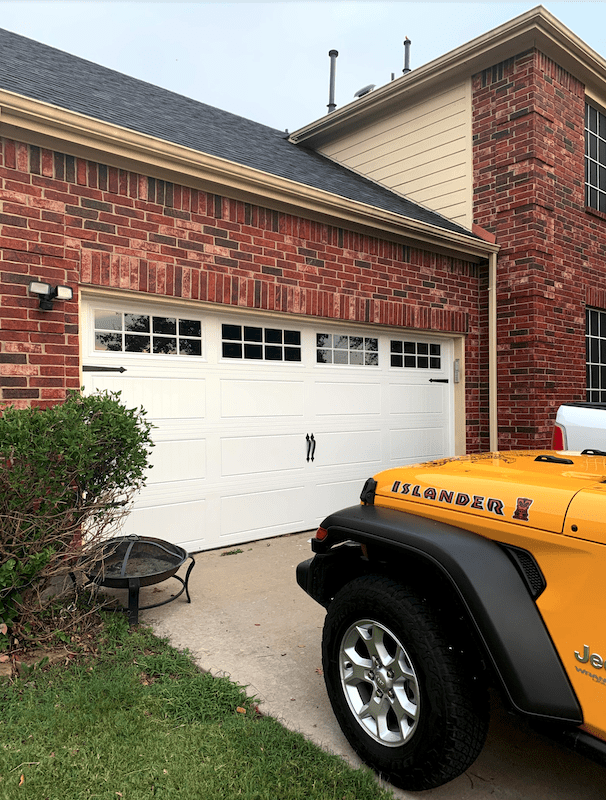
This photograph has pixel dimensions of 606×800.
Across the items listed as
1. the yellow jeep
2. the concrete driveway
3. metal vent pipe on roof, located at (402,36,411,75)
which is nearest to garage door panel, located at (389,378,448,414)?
the concrete driveway

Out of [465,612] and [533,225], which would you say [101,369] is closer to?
[465,612]

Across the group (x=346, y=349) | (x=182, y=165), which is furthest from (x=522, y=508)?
(x=346, y=349)

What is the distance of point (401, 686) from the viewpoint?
2234 millimetres

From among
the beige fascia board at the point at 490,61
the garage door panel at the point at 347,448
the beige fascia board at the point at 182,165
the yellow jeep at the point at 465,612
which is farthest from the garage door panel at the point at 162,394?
the beige fascia board at the point at 490,61

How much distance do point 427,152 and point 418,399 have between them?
405cm

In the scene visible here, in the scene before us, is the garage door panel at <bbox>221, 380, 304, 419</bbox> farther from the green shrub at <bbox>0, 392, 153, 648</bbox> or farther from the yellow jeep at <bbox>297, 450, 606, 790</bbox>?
the yellow jeep at <bbox>297, 450, 606, 790</bbox>

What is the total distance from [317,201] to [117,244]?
2.22 meters

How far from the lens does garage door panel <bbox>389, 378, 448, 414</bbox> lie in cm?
727

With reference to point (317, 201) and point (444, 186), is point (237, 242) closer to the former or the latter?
point (317, 201)

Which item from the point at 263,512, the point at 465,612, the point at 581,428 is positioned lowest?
the point at 263,512

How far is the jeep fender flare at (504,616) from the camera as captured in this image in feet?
6.03

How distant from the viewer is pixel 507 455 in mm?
2953

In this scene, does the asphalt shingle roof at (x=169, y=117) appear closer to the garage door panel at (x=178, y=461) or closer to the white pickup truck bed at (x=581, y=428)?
the garage door panel at (x=178, y=461)

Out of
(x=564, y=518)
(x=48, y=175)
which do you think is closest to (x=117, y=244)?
(x=48, y=175)
